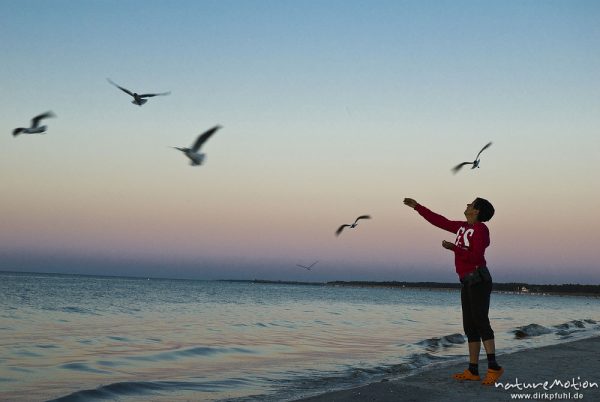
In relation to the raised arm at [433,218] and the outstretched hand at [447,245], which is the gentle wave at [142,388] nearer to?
the raised arm at [433,218]

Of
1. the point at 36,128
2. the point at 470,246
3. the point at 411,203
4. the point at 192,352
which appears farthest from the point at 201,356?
the point at 470,246

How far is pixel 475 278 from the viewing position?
7.21 metres

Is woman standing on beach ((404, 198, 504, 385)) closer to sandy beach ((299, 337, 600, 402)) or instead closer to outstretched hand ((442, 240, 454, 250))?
outstretched hand ((442, 240, 454, 250))

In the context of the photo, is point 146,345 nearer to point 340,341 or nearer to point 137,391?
point 340,341

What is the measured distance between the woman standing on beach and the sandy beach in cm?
32

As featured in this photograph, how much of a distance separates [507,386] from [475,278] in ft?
4.20

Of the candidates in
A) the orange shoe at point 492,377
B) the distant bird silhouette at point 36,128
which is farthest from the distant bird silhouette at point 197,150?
the orange shoe at point 492,377

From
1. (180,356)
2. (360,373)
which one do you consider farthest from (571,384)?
(180,356)

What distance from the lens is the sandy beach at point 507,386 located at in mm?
6480

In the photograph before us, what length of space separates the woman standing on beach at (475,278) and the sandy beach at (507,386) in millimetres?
325

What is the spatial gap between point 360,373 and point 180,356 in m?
4.78

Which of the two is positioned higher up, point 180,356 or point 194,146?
point 194,146

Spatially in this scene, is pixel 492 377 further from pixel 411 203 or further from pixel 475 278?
pixel 411 203

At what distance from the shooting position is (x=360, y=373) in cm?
1072
